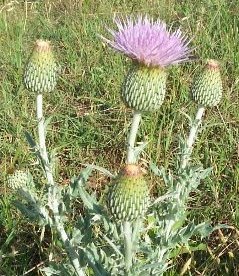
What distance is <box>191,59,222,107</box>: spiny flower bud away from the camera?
2.01m

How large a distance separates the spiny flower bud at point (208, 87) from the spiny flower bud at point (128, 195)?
0.60 meters

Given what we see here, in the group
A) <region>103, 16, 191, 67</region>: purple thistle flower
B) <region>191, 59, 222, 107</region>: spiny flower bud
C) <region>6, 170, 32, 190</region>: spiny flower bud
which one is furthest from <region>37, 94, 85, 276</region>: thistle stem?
<region>191, 59, 222, 107</region>: spiny flower bud

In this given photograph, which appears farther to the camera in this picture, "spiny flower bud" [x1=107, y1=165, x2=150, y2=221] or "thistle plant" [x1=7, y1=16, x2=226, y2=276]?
"thistle plant" [x1=7, y1=16, x2=226, y2=276]

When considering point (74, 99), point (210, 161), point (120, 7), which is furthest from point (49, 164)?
point (120, 7)

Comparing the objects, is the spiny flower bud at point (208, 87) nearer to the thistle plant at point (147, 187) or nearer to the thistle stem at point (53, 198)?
the thistle plant at point (147, 187)

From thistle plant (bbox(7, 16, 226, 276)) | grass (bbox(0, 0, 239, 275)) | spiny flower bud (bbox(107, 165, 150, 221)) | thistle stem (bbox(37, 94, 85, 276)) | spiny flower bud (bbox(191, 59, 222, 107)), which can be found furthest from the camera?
grass (bbox(0, 0, 239, 275))

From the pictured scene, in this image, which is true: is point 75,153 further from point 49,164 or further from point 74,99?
point 49,164

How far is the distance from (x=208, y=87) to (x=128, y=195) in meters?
0.68

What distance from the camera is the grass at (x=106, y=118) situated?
7.98 ft

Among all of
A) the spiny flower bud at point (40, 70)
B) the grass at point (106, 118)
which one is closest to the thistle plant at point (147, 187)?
the spiny flower bud at point (40, 70)

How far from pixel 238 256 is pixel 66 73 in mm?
2017

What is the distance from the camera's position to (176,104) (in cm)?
312

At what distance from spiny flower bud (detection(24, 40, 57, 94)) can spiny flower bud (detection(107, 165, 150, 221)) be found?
52 centimetres

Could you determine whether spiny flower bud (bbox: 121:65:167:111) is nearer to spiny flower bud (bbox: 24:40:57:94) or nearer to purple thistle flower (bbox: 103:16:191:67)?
purple thistle flower (bbox: 103:16:191:67)
